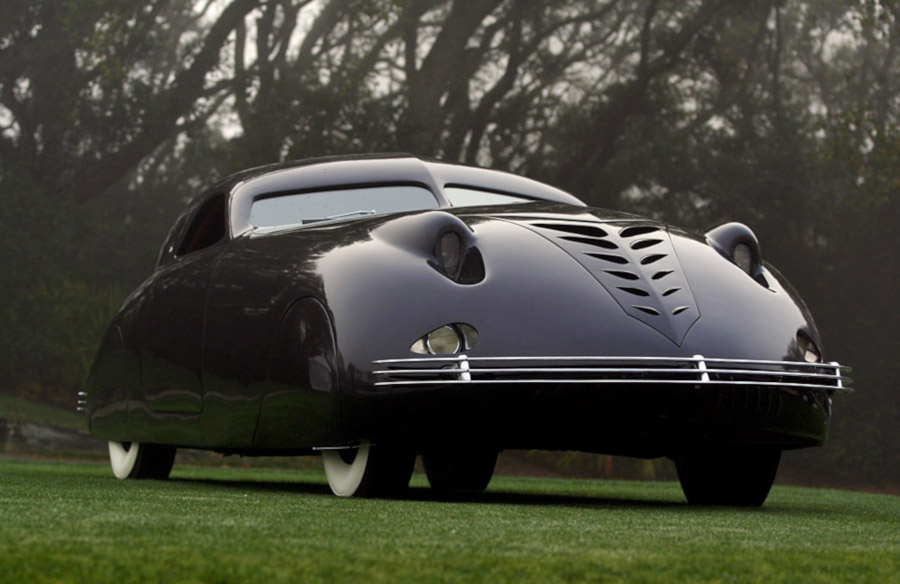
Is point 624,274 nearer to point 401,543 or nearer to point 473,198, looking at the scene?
point 473,198

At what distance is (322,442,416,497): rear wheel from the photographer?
4.71m

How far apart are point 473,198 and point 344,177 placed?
0.60 m

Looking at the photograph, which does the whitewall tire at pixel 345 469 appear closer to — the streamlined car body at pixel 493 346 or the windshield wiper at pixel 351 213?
the streamlined car body at pixel 493 346

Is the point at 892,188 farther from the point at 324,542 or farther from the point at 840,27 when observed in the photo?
the point at 324,542

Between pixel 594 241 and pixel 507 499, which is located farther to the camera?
pixel 507 499

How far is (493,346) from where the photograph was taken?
4383 millimetres

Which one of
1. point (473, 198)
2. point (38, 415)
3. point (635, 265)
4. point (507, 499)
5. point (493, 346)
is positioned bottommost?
point (38, 415)

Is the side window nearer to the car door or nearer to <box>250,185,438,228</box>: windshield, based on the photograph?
the car door

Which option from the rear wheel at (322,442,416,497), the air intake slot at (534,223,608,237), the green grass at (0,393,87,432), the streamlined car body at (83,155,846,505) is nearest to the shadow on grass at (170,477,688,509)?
the rear wheel at (322,442,416,497)

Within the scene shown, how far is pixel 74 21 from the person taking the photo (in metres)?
18.7

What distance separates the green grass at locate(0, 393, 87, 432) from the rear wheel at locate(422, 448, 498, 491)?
680 cm

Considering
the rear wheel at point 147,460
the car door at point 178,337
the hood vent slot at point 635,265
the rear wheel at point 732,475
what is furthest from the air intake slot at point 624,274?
the rear wheel at point 147,460

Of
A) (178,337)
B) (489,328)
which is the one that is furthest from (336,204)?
(489,328)

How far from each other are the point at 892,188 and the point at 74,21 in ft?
43.1
